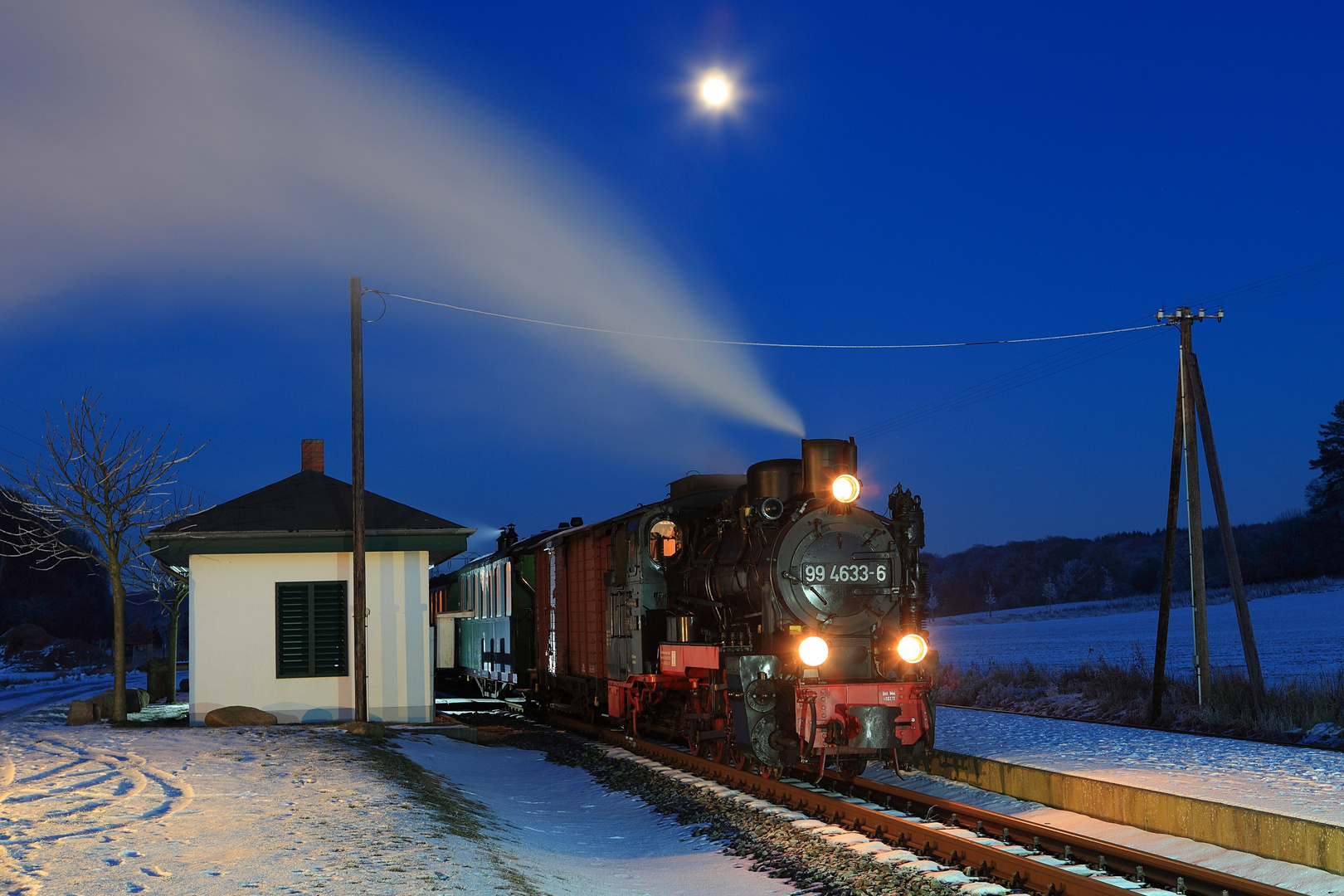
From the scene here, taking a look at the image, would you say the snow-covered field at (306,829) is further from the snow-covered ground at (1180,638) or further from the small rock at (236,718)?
the snow-covered ground at (1180,638)

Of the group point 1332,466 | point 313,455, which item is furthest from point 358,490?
point 1332,466

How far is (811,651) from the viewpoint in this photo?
10.6 m

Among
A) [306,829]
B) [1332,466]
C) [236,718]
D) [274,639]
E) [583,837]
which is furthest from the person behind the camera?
[1332,466]

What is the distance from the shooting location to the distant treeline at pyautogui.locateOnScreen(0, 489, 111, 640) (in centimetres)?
7100

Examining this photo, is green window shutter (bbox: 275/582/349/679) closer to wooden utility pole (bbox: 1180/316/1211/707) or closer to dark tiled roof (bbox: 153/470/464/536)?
dark tiled roof (bbox: 153/470/464/536)

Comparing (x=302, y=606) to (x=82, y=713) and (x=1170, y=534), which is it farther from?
(x=1170, y=534)

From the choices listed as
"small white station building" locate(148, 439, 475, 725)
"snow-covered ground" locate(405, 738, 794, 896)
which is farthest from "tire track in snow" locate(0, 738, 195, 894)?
"small white station building" locate(148, 439, 475, 725)

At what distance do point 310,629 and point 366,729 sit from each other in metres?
2.64

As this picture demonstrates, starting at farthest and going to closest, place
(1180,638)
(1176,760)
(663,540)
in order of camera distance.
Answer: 1. (1180,638)
2. (663,540)
3. (1176,760)

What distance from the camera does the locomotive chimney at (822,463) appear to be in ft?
38.6

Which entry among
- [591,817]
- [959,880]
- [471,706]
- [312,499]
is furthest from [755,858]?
[471,706]

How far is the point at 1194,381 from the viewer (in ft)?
54.1

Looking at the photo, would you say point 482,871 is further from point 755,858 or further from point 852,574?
point 852,574

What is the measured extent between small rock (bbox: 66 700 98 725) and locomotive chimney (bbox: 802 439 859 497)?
12.7 m
